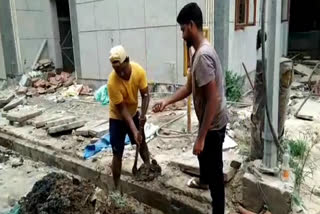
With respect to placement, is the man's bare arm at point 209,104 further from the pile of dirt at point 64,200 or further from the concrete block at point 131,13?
the concrete block at point 131,13

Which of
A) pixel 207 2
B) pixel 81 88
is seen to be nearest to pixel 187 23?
pixel 207 2

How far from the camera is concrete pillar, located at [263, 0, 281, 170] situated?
2447mm

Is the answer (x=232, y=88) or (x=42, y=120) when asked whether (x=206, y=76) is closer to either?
(x=232, y=88)

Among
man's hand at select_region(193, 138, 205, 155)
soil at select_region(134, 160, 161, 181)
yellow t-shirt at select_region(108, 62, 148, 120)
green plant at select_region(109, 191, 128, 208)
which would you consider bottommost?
green plant at select_region(109, 191, 128, 208)

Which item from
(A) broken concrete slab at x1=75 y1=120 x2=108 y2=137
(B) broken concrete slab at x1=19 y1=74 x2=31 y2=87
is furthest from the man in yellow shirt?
(B) broken concrete slab at x1=19 y1=74 x2=31 y2=87

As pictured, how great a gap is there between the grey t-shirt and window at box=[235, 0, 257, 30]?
453 centimetres

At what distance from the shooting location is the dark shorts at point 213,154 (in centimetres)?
246

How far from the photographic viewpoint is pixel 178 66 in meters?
6.64

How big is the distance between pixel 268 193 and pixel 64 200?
6.77ft

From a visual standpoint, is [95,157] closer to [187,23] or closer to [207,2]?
[187,23]

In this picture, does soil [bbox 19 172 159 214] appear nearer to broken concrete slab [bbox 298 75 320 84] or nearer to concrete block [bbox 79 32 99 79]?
concrete block [bbox 79 32 99 79]

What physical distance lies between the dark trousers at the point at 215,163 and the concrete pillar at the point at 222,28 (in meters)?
3.86

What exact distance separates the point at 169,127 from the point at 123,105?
76.4 inches

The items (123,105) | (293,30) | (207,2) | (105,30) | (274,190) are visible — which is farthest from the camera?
(293,30)
